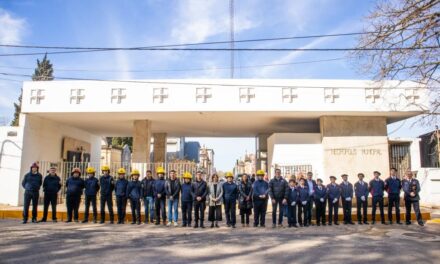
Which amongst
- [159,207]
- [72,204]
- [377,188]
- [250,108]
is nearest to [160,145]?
[250,108]

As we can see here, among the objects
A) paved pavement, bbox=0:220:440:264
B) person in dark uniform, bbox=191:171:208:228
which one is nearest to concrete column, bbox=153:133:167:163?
person in dark uniform, bbox=191:171:208:228

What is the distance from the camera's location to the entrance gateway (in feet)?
57.0

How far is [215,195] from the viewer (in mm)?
11633

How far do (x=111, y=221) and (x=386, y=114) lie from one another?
44.1 feet

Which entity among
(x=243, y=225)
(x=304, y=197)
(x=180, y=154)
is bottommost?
(x=243, y=225)

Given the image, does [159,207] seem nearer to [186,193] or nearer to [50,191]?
[186,193]

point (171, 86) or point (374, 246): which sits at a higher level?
point (171, 86)

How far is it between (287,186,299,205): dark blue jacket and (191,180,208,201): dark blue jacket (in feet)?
8.33

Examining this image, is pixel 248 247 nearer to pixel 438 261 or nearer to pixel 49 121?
pixel 438 261

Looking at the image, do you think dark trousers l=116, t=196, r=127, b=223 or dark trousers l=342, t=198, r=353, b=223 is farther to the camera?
dark trousers l=342, t=198, r=353, b=223

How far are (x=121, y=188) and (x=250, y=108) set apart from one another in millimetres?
7594

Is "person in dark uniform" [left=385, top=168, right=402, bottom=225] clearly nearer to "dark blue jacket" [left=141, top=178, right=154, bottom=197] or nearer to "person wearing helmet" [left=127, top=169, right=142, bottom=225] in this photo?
"dark blue jacket" [left=141, top=178, right=154, bottom=197]

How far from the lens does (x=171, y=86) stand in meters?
17.5

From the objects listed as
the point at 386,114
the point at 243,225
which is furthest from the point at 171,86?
the point at 386,114
